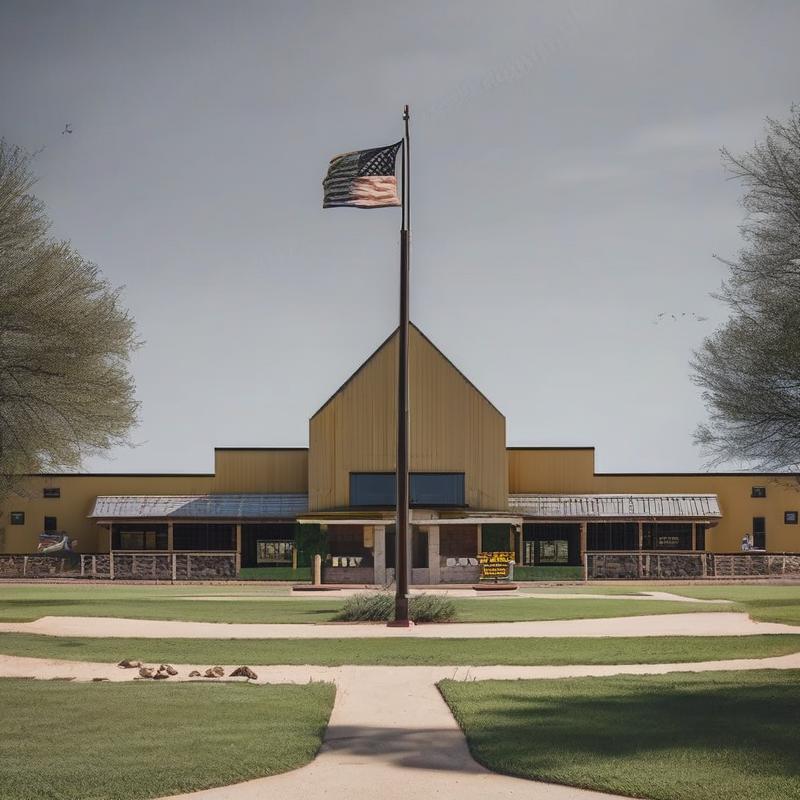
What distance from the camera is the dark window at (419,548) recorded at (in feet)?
193

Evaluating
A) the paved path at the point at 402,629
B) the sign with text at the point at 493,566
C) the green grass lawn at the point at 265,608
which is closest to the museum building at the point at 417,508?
the sign with text at the point at 493,566

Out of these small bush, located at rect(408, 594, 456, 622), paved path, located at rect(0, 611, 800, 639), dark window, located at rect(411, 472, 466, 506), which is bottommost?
paved path, located at rect(0, 611, 800, 639)

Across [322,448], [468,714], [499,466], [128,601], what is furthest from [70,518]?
[468,714]

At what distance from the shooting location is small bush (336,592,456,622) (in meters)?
29.7

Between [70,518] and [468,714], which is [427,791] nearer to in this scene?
[468,714]

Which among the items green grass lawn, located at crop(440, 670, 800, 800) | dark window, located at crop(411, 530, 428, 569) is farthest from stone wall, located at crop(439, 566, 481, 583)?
green grass lawn, located at crop(440, 670, 800, 800)

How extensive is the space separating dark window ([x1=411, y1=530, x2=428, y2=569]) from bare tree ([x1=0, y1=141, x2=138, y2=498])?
2329 cm

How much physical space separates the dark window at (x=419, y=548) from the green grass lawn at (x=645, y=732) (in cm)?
4044

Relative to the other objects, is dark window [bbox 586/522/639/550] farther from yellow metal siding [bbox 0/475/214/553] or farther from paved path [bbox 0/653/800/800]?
paved path [bbox 0/653/800/800]

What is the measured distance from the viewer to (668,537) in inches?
2603

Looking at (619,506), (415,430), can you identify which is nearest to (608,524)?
(619,506)

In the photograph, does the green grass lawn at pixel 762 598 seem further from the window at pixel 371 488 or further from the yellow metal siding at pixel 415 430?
the window at pixel 371 488

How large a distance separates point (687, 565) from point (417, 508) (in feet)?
40.7

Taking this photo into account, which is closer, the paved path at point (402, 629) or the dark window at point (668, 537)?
the paved path at point (402, 629)
